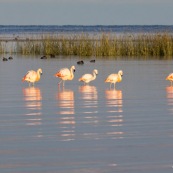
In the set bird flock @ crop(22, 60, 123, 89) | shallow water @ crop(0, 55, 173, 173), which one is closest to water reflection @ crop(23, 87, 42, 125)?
shallow water @ crop(0, 55, 173, 173)

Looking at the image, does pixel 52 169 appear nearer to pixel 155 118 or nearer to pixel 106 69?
pixel 155 118

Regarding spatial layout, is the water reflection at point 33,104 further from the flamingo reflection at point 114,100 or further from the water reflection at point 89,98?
the flamingo reflection at point 114,100

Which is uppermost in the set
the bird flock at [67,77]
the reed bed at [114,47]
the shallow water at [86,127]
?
the reed bed at [114,47]

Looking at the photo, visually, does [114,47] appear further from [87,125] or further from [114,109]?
[87,125]

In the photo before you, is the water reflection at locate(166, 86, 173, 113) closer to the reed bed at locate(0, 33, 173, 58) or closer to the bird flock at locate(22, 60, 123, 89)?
the bird flock at locate(22, 60, 123, 89)

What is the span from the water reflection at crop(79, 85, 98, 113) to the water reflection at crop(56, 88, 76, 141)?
0.24 metres

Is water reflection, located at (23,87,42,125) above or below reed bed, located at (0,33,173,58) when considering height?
below

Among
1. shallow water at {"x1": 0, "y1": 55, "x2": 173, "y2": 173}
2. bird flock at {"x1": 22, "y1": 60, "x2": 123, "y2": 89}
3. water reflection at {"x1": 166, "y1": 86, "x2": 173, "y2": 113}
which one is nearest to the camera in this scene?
shallow water at {"x1": 0, "y1": 55, "x2": 173, "y2": 173}

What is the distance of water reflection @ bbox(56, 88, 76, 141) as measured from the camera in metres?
9.92

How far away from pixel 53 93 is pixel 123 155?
24.6 ft

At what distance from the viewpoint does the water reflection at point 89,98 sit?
42.2ft

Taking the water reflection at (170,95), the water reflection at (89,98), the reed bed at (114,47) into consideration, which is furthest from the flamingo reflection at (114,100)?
the reed bed at (114,47)

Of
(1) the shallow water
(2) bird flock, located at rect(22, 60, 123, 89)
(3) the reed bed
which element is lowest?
(1) the shallow water

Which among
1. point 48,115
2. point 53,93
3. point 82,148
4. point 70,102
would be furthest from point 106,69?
point 82,148
